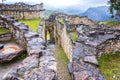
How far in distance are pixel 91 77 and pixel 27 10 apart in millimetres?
30716

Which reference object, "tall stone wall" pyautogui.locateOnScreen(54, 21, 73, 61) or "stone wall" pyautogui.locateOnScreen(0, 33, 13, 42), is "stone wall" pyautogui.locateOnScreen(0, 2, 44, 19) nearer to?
"tall stone wall" pyautogui.locateOnScreen(54, 21, 73, 61)

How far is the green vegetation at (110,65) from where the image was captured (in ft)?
41.6

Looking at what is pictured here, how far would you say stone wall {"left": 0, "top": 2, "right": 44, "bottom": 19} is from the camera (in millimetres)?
37250

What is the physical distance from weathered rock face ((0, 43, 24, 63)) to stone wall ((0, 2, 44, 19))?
22.8 m

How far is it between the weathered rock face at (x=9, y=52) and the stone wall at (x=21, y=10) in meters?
22.8

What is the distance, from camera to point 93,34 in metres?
17.1

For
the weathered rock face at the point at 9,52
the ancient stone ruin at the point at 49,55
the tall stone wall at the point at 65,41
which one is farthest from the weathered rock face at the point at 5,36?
the tall stone wall at the point at 65,41

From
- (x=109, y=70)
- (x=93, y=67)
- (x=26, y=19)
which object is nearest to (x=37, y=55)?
(x=93, y=67)

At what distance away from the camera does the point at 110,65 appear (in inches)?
554

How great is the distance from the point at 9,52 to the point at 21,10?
89.3 ft

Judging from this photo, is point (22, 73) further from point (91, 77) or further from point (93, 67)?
point (93, 67)

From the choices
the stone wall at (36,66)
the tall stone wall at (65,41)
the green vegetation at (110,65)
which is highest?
the stone wall at (36,66)

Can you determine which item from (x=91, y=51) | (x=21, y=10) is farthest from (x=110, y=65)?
(x=21, y=10)

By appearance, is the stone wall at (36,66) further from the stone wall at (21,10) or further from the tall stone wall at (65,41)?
the stone wall at (21,10)
